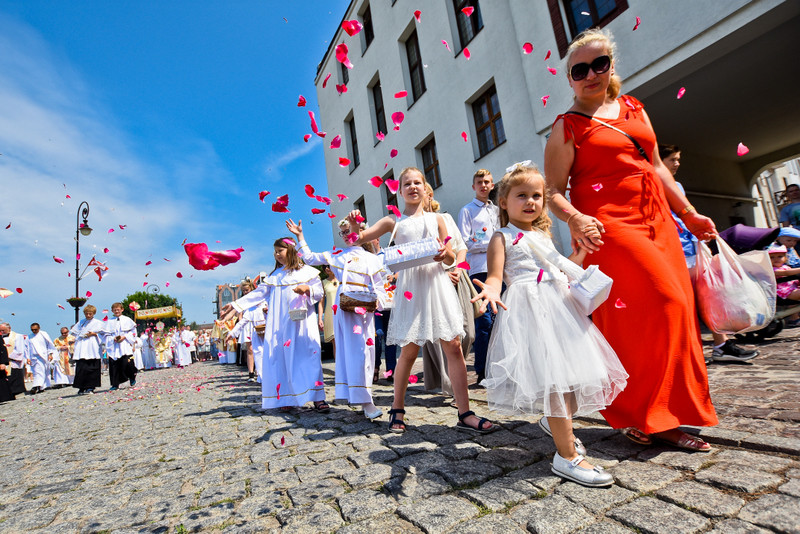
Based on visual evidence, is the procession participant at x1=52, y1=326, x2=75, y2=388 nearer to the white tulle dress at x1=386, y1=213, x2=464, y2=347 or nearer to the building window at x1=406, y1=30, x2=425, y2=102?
the building window at x1=406, y1=30, x2=425, y2=102

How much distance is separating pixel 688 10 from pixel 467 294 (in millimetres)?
5739

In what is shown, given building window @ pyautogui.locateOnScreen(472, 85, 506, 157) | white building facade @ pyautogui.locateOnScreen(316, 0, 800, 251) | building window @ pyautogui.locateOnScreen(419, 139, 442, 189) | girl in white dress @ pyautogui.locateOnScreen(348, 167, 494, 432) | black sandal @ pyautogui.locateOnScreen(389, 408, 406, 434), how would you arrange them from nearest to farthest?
girl in white dress @ pyautogui.locateOnScreen(348, 167, 494, 432)
black sandal @ pyautogui.locateOnScreen(389, 408, 406, 434)
white building facade @ pyautogui.locateOnScreen(316, 0, 800, 251)
building window @ pyautogui.locateOnScreen(472, 85, 506, 157)
building window @ pyautogui.locateOnScreen(419, 139, 442, 189)

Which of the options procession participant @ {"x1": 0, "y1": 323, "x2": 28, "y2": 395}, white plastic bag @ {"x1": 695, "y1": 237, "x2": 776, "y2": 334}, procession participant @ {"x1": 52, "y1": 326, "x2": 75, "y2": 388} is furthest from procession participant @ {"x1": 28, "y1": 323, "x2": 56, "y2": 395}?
white plastic bag @ {"x1": 695, "y1": 237, "x2": 776, "y2": 334}

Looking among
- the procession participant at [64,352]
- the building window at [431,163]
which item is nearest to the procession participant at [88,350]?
the procession participant at [64,352]

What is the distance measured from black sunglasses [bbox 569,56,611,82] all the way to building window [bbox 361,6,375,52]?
16340 mm

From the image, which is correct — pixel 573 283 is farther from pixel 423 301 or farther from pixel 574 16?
pixel 574 16

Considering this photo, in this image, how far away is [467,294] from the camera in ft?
16.6

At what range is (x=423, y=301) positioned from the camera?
3.51m

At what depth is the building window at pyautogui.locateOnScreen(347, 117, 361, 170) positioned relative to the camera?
1909 centimetres

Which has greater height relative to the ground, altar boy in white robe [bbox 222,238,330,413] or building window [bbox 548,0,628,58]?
building window [bbox 548,0,628,58]

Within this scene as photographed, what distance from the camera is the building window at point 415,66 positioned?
14.1m

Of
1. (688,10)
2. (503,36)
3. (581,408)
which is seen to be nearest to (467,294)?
(581,408)

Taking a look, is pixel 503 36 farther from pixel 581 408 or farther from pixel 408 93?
pixel 581 408

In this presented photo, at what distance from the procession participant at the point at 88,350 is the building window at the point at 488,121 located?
11.2 metres
